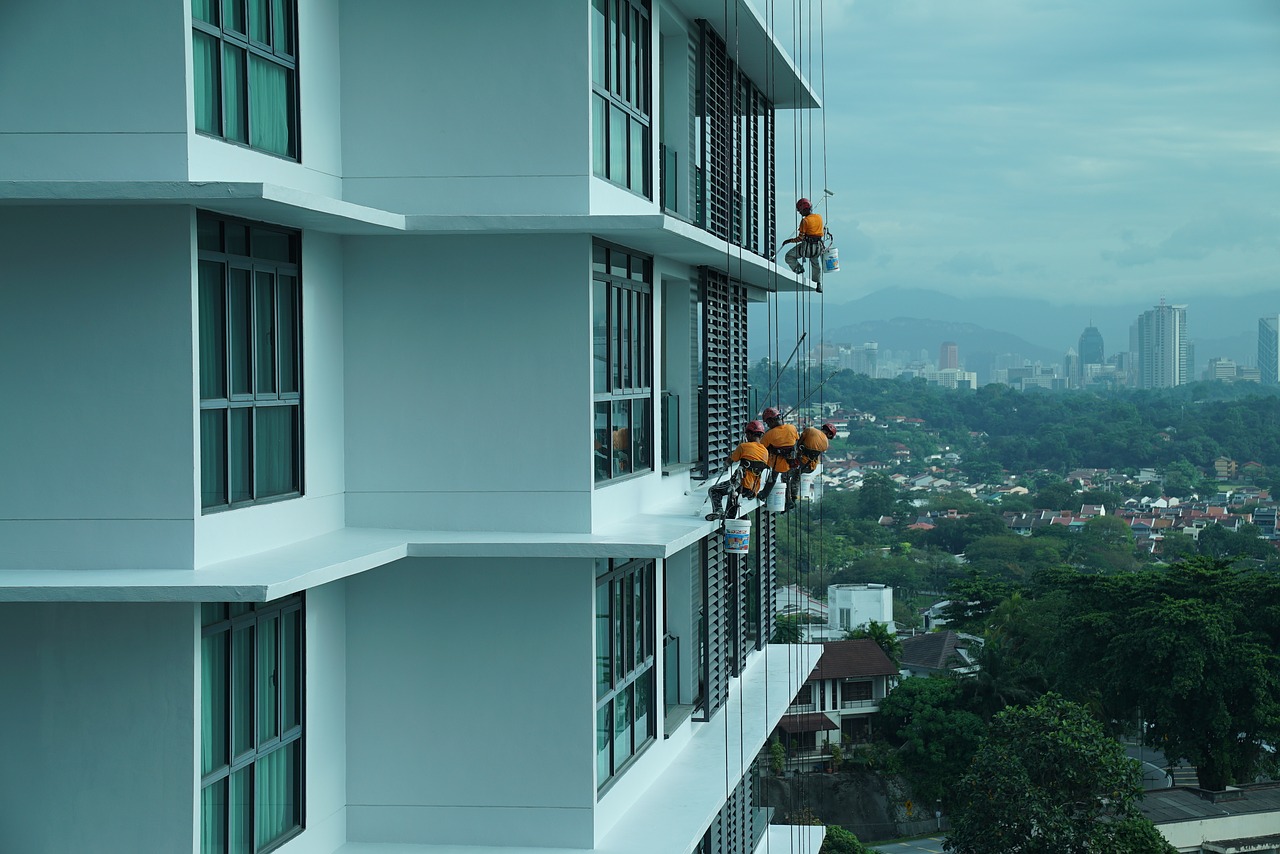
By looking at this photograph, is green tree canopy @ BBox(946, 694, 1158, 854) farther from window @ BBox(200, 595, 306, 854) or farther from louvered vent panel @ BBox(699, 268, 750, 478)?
window @ BBox(200, 595, 306, 854)

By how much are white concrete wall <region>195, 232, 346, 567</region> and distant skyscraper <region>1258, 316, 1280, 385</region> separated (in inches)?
5991

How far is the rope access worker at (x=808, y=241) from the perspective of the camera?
1210cm

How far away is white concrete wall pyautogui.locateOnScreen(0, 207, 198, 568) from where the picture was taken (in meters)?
6.50

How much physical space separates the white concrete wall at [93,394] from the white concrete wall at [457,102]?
80.8 inches

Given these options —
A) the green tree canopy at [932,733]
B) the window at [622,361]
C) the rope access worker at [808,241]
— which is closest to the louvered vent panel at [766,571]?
the rope access worker at [808,241]

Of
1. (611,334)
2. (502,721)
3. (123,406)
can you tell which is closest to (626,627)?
(502,721)

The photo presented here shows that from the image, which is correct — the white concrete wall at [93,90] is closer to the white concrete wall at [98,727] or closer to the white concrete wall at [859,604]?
the white concrete wall at [98,727]

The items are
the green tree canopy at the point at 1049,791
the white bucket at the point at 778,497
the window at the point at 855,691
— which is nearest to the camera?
the white bucket at the point at 778,497

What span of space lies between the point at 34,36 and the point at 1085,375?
181677mm

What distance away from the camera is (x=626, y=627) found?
9.43 m

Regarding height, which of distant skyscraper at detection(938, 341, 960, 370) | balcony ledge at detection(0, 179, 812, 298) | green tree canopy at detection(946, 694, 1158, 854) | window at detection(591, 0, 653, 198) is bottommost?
green tree canopy at detection(946, 694, 1158, 854)

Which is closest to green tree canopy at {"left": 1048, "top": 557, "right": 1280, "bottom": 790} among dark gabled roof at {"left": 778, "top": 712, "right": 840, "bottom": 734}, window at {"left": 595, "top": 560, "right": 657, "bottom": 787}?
dark gabled roof at {"left": 778, "top": 712, "right": 840, "bottom": 734}

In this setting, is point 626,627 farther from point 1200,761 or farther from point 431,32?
point 1200,761

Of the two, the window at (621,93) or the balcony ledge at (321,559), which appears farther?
the window at (621,93)
